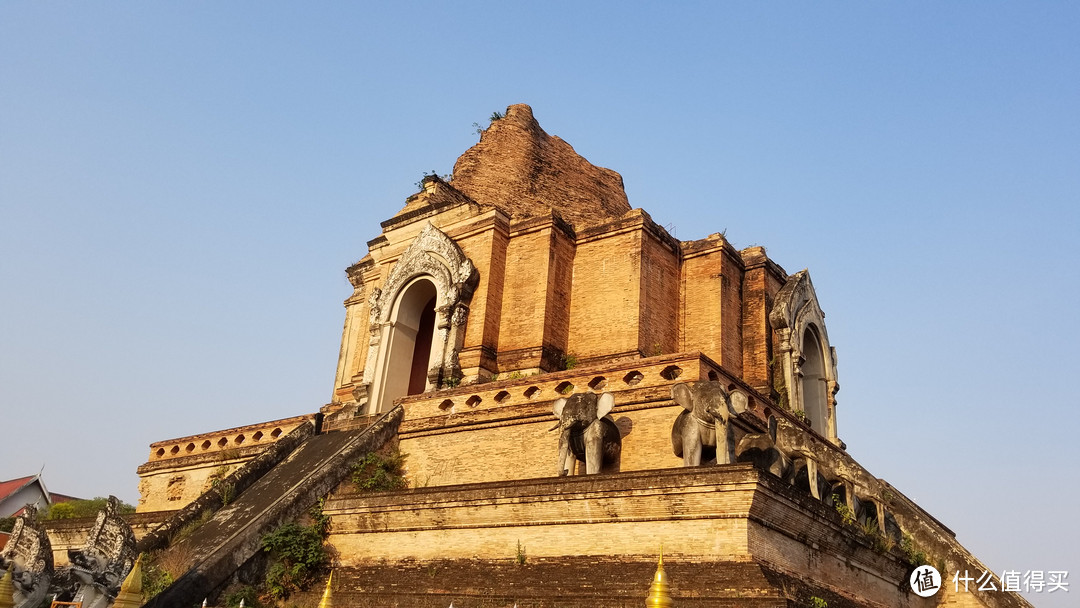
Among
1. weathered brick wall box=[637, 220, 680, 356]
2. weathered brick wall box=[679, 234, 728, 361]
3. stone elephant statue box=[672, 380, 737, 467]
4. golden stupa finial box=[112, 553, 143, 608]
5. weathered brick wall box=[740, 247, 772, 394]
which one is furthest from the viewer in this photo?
weathered brick wall box=[740, 247, 772, 394]

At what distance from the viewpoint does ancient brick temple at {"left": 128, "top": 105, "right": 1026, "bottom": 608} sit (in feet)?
27.9

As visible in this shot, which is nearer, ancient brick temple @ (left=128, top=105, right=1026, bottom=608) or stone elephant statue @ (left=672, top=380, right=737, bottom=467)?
ancient brick temple @ (left=128, top=105, right=1026, bottom=608)

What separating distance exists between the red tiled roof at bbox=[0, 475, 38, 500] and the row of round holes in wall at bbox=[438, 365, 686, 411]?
19179mm

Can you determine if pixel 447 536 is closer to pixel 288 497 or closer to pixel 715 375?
pixel 288 497

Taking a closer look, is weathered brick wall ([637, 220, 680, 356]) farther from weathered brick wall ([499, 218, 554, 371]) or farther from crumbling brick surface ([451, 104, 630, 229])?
crumbling brick surface ([451, 104, 630, 229])

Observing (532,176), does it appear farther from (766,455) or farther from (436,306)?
(766,455)

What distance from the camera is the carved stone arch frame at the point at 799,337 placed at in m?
16.3

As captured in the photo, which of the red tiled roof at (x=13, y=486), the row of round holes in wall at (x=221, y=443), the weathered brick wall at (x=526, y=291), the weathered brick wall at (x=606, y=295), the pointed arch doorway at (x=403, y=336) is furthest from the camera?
the red tiled roof at (x=13, y=486)

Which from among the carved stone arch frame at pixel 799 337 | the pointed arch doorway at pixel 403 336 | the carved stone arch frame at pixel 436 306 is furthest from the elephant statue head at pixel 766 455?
the pointed arch doorway at pixel 403 336

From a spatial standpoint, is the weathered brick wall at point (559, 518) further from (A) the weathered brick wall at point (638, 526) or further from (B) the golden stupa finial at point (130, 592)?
(B) the golden stupa finial at point (130, 592)

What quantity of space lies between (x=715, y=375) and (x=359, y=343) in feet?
31.8

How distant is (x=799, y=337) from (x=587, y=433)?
780cm

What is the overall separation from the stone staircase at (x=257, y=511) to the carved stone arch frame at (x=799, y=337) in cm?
717

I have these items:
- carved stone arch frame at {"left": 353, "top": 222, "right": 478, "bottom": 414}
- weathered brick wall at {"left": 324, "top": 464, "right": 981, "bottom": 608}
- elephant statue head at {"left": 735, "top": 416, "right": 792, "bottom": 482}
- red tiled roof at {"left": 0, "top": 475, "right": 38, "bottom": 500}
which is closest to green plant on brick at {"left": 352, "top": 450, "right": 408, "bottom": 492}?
weathered brick wall at {"left": 324, "top": 464, "right": 981, "bottom": 608}
